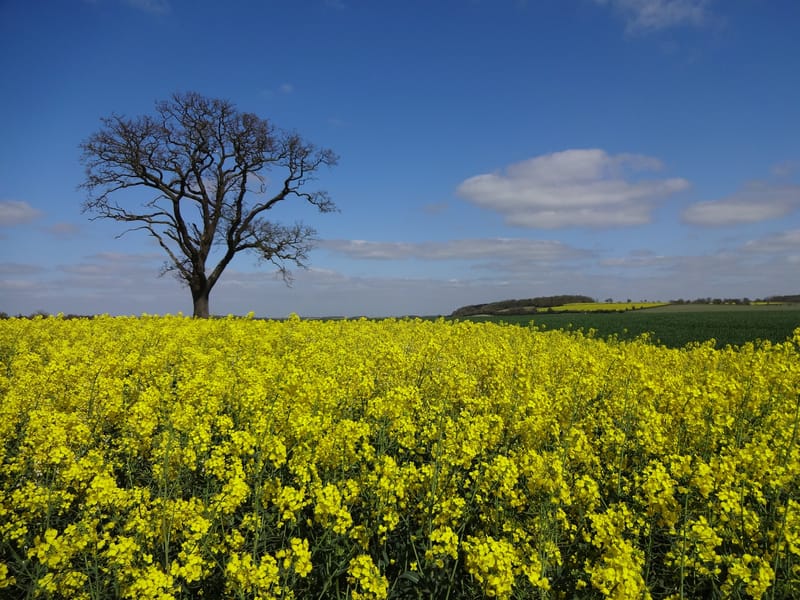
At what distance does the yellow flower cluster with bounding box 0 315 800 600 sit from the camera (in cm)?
338

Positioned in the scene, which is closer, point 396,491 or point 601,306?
point 396,491

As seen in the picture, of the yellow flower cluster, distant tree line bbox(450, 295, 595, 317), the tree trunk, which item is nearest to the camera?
the yellow flower cluster

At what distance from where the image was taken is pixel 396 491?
3842 millimetres

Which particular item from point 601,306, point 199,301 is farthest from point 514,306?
point 199,301

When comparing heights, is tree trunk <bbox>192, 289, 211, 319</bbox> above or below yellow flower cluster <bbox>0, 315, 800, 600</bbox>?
above

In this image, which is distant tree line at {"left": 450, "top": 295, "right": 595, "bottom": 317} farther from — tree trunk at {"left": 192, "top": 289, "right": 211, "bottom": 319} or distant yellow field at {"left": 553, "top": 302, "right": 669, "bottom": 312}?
tree trunk at {"left": 192, "top": 289, "right": 211, "bottom": 319}

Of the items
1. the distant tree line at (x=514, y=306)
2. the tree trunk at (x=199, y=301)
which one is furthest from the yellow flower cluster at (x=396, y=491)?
the distant tree line at (x=514, y=306)

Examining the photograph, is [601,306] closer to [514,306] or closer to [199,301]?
[514,306]

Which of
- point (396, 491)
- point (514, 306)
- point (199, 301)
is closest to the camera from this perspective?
point (396, 491)

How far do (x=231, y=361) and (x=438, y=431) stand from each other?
19.2 ft

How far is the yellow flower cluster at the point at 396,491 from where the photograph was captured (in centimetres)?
338

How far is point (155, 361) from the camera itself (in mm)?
8070

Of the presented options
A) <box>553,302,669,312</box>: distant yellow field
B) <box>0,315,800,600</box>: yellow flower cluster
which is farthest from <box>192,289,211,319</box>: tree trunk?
<box>553,302,669,312</box>: distant yellow field

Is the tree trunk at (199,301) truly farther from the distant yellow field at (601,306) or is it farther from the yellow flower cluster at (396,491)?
the distant yellow field at (601,306)
